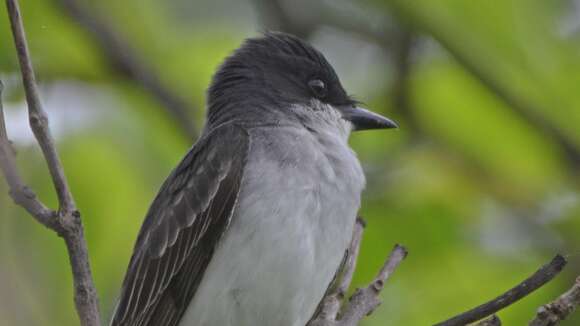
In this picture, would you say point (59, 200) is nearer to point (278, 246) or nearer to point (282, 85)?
point (278, 246)

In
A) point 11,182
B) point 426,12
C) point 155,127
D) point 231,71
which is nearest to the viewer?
point 11,182

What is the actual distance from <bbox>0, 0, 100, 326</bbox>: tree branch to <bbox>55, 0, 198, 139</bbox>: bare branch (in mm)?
2387

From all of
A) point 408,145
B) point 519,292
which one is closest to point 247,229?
point 519,292

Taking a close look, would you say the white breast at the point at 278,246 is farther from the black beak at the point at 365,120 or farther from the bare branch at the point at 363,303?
the black beak at the point at 365,120

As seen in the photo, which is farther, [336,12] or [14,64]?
[336,12]

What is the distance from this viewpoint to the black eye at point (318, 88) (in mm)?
5297

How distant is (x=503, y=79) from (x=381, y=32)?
912mm

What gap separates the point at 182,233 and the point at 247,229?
1.15ft

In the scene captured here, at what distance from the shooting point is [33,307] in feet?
14.7

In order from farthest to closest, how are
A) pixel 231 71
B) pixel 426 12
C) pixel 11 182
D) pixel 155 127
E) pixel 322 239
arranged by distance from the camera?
pixel 155 127 < pixel 231 71 < pixel 426 12 < pixel 322 239 < pixel 11 182

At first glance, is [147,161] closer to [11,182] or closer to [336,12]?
[336,12]

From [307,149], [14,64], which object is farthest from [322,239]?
[14,64]

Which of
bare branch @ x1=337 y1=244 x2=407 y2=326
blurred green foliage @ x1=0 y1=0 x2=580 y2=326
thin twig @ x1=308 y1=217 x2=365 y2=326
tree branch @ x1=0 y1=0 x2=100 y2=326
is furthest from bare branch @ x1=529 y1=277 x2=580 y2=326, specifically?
blurred green foliage @ x1=0 y1=0 x2=580 y2=326

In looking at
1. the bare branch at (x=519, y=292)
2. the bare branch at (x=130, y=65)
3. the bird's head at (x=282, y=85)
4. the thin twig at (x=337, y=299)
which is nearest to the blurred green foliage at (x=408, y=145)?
the bare branch at (x=130, y=65)
